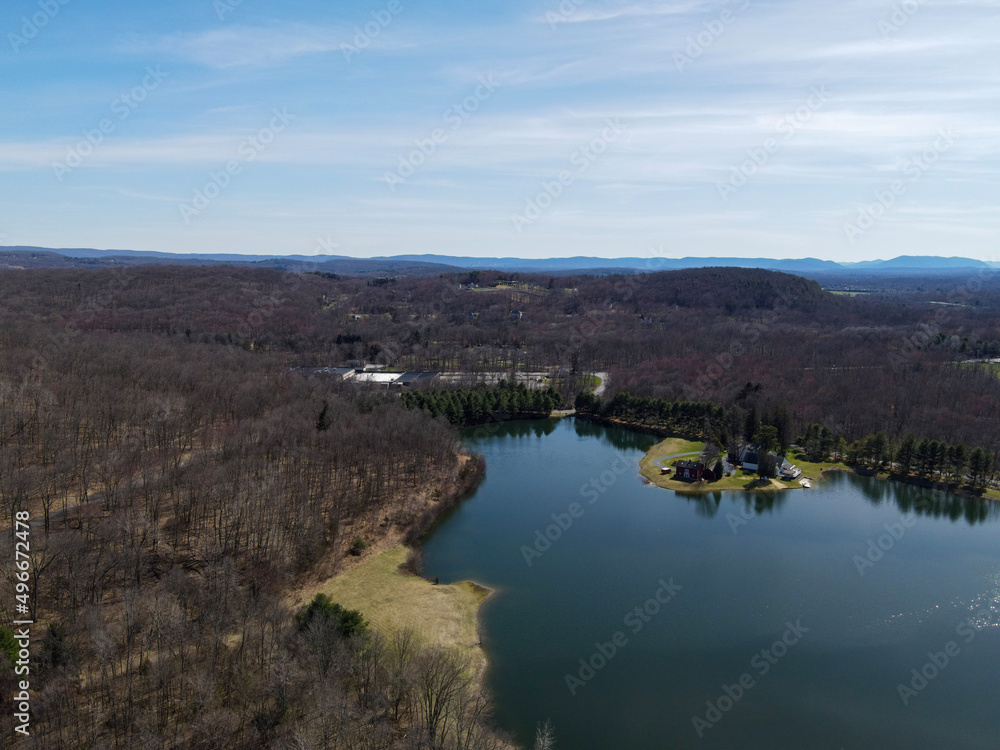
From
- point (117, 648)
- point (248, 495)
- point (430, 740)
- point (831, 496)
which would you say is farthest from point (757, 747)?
point (831, 496)

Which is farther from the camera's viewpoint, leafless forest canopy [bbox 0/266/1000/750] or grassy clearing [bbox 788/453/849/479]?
grassy clearing [bbox 788/453/849/479]

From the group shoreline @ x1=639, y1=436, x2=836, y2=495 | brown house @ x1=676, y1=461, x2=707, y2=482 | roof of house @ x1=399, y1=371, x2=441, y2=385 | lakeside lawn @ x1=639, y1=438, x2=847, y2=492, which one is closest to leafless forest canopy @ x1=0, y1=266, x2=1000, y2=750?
lakeside lawn @ x1=639, y1=438, x2=847, y2=492

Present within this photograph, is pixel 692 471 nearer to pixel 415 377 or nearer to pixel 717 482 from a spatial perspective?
pixel 717 482

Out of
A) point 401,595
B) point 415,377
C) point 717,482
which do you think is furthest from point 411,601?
point 415,377

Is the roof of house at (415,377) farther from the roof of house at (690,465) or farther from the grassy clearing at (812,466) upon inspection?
the grassy clearing at (812,466)

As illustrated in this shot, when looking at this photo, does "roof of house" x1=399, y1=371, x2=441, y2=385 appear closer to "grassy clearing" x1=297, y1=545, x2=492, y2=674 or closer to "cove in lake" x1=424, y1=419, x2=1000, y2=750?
"cove in lake" x1=424, y1=419, x2=1000, y2=750
